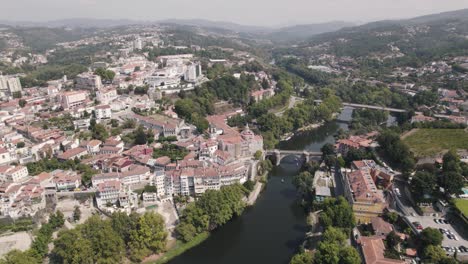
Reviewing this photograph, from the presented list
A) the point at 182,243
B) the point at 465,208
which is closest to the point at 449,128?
the point at 465,208

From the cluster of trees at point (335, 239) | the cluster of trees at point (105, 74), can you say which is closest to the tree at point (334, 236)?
the cluster of trees at point (335, 239)

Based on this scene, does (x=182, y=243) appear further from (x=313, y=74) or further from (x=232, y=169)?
(x=313, y=74)

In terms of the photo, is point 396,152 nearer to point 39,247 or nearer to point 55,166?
point 39,247

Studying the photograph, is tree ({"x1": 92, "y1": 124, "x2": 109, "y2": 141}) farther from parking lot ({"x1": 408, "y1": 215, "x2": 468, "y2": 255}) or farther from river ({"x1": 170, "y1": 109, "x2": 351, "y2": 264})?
parking lot ({"x1": 408, "y1": 215, "x2": 468, "y2": 255})

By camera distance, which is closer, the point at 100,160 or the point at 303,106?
the point at 100,160

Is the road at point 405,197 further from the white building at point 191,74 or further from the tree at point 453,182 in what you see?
the white building at point 191,74

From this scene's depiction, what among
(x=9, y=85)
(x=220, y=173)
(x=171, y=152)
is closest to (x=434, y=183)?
(x=220, y=173)
